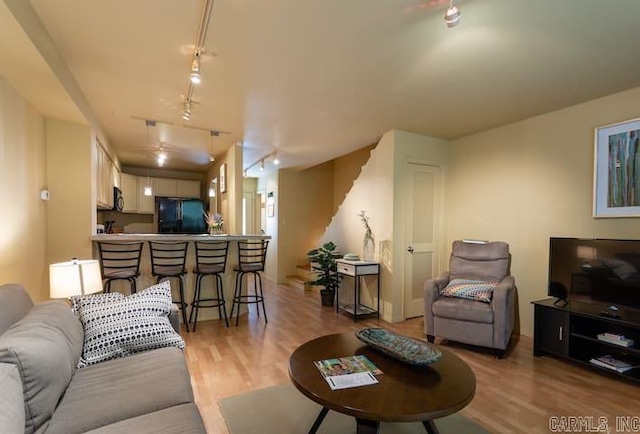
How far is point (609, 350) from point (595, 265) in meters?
0.80

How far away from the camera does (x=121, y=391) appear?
149 cm

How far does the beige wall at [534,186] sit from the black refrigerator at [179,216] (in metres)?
5.11

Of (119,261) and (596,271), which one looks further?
(119,261)

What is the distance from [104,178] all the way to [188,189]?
2802mm

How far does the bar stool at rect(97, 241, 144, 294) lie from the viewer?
344 cm

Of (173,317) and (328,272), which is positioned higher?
(173,317)

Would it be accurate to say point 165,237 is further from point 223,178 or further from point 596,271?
point 596,271

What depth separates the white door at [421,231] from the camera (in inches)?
170

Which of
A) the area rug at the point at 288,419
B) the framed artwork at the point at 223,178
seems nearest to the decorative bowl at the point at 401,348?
the area rug at the point at 288,419

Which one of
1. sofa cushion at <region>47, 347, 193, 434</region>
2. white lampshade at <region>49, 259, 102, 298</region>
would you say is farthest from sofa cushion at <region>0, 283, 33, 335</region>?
sofa cushion at <region>47, 347, 193, 434</region>

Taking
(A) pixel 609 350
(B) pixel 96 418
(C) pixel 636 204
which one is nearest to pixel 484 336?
(A) pixel 609 350

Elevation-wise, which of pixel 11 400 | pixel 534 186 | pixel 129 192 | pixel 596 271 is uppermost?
pixel 129 192

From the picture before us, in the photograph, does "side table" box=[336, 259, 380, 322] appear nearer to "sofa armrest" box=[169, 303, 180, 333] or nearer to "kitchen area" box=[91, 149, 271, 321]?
"kitchen area" box=[91, 149, 271, 321]

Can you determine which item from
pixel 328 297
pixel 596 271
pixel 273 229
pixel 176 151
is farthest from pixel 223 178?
pixel 596 271
